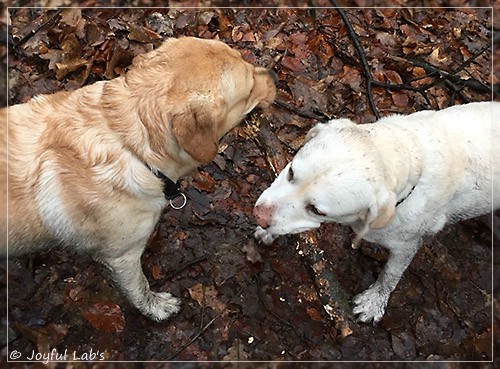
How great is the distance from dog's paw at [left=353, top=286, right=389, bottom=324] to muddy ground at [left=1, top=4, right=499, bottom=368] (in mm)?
103

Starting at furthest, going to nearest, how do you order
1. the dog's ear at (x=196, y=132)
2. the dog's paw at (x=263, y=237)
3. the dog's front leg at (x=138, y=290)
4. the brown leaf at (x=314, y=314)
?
1. the dog's paw at (x=263, y=237)
2. the brown leaf at (x=314, y=314)
3. the dog's front leg at (x=138, y=290)
4. the dog's ear at (x=196, y=132)

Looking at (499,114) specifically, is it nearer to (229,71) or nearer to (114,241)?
(229,71)

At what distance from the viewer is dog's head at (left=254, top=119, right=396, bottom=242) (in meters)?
3.30

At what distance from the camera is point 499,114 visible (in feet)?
13.6

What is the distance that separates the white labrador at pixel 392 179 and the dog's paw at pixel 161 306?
4.27ft

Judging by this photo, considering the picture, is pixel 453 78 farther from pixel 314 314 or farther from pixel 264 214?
pixel 264 214

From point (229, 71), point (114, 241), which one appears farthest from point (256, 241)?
point (229, 71)

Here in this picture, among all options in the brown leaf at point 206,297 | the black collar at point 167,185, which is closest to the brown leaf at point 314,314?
the brown leaf at point 206,297

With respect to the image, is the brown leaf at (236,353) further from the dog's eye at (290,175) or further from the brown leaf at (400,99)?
the brown leaf at (400,99)

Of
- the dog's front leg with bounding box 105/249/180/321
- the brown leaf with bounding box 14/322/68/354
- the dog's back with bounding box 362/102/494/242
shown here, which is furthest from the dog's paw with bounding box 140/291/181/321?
the dog's back with bounding box 362/102/494/242

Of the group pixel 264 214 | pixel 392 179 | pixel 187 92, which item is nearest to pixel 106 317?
pixel 264 214

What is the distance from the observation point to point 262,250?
16.1ft

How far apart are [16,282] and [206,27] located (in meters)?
3.40

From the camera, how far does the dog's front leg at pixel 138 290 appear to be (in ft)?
12.3
